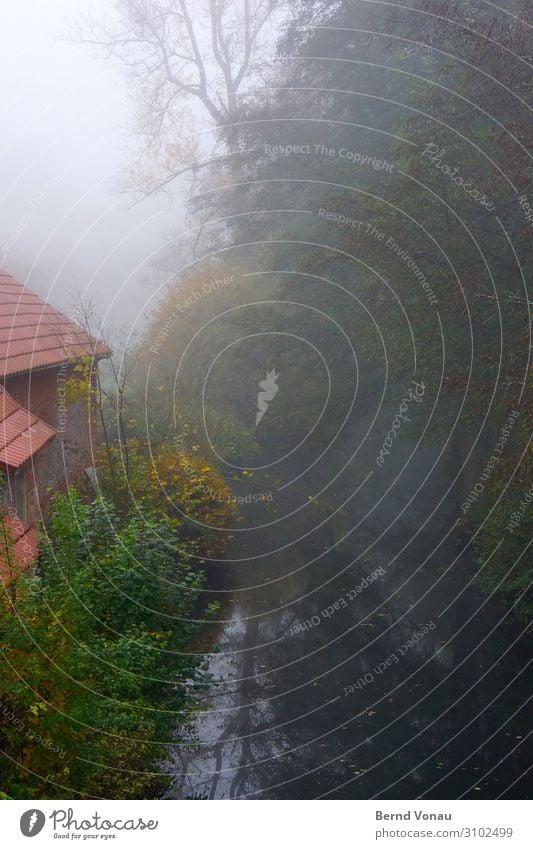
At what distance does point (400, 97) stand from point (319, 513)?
36.3ft

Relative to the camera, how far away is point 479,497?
1814 cm

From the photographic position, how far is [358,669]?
49.4 feet

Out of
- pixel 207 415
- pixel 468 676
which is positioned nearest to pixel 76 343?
pixel 207 415

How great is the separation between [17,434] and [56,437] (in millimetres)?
5411

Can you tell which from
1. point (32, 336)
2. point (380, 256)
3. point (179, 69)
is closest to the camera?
A: point (32, 336)

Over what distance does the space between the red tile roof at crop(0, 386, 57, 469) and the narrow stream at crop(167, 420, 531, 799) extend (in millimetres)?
4931

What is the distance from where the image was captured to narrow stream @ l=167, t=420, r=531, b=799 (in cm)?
1177

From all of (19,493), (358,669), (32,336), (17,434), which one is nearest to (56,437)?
(32,336)

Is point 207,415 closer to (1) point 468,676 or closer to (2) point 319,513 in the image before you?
(2) point 319,513

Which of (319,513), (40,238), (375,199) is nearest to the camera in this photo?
(375,199)

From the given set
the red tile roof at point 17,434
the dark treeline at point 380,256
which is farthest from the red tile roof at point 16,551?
the dark treeline at point 380,256

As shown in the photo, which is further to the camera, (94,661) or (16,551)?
(94,661)

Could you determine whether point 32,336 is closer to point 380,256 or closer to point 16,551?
point 16,551

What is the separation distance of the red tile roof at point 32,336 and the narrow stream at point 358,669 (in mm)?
5986
